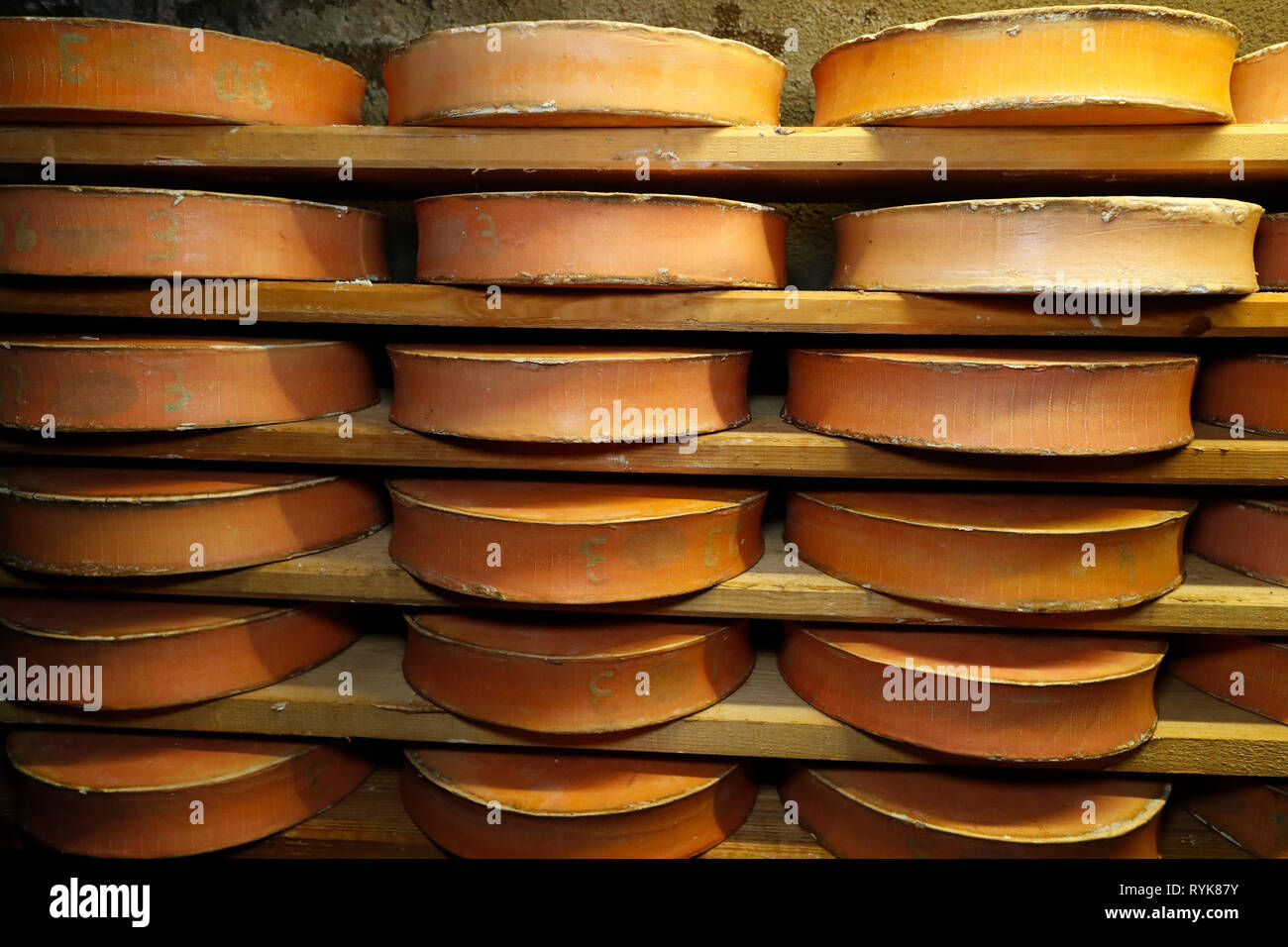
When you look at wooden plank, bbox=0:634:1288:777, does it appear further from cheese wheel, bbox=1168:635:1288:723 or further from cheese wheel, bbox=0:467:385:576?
cheese wheel, bbox=0:467:385:576

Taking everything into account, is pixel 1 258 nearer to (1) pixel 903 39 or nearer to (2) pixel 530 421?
(2) pixel 530 421

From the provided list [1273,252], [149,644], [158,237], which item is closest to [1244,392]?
[1273,252]

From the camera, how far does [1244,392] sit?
4.89 feet

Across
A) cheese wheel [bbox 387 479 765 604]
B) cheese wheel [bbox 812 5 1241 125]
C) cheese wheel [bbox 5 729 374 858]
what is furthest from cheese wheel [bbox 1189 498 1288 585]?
cheese wheel [bbox 5 729 374 858]

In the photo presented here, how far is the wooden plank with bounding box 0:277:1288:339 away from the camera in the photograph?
1.30 meters

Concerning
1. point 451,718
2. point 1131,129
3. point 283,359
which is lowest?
point 451,718

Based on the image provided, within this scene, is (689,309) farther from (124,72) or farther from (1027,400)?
(124,72)

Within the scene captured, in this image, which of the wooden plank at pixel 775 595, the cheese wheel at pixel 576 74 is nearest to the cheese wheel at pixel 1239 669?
the wooden plank at pixel 775 595

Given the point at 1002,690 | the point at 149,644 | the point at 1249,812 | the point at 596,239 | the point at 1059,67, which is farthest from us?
the point at 1249,812

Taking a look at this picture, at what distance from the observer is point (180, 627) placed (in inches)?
60.4

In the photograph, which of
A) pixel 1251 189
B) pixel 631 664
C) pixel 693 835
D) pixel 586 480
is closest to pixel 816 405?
pixel 586 480

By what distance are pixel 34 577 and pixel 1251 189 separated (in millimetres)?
2465

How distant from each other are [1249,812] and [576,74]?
73.7 inches

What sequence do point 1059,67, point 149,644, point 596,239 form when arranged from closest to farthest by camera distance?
point 1059,67, point 596,239, point 149,644
